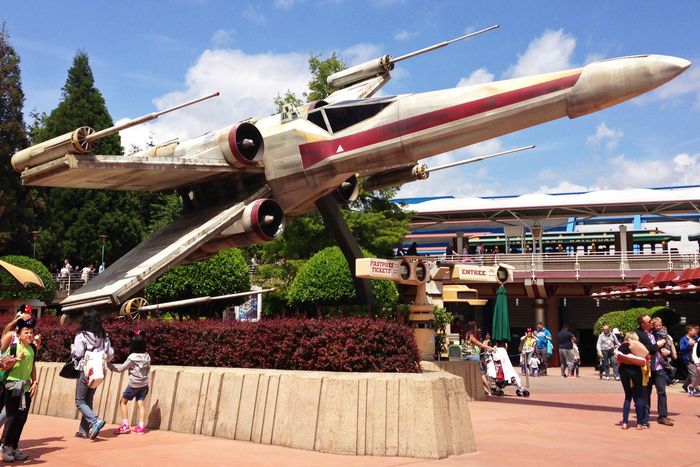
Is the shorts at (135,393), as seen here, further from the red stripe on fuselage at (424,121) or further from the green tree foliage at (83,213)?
the green tree foliage at (83,213)

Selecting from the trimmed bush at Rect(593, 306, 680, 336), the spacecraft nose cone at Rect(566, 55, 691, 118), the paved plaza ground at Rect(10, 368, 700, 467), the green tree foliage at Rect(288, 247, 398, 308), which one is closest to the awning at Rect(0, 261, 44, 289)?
the paved plaza ground at Rect(10, 368, 700, 467)

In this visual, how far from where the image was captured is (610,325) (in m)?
26.0

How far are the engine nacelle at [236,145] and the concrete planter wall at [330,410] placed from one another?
4921mm

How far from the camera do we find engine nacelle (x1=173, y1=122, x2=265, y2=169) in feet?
46.3

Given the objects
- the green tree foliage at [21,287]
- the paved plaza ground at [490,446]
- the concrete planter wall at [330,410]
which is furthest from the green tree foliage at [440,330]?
the green tree foliage at [21,287]

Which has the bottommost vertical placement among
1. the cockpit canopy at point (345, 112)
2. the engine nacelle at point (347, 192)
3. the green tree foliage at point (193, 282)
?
the green tree foliage at point (193, 282)

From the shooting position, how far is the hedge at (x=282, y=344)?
9.96 meters

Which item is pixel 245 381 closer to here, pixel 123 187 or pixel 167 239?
pixel 167 239

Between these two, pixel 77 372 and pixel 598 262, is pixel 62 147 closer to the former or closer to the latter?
pixel 77 372

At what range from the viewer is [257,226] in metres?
13.8

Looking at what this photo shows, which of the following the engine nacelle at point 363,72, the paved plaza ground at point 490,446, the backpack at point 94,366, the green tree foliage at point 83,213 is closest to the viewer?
the paved plaza ground at point 490,446

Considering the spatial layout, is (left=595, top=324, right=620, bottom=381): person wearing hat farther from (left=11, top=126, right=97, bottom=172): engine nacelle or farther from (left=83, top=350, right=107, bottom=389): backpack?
(left=83, top=350, right=107, bottom=389): backpack

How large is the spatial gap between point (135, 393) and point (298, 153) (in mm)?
5700

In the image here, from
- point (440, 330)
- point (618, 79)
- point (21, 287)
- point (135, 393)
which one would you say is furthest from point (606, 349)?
point (21, 287)
